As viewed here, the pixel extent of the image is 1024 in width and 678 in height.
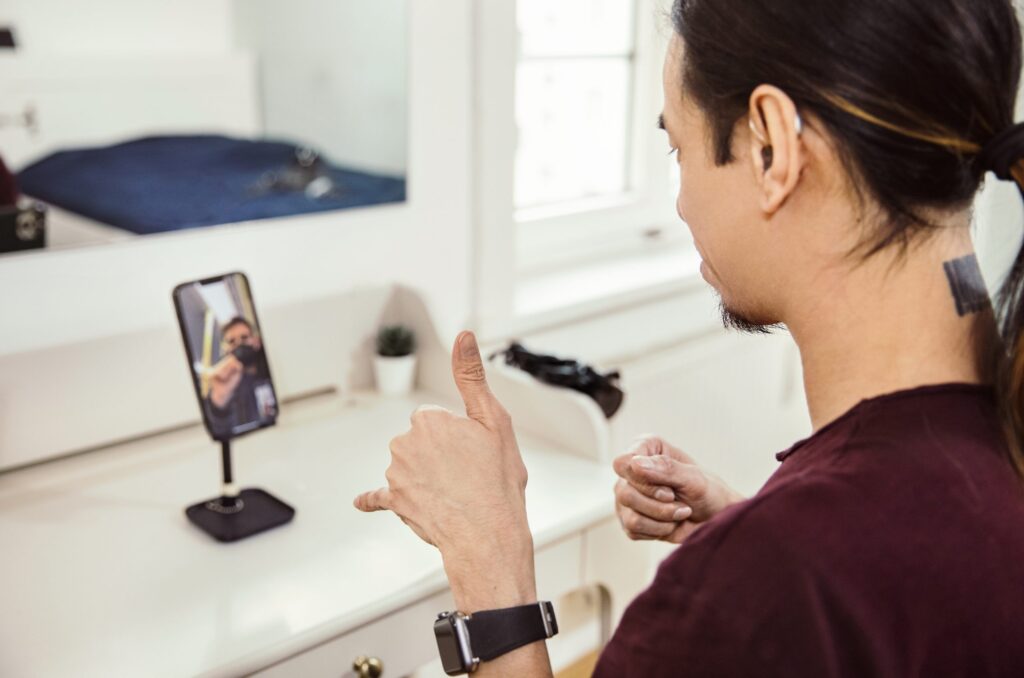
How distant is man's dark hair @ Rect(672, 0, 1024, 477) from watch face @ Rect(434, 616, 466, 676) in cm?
42

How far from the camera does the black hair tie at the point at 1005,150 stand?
71 cm

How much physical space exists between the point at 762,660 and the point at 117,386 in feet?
3.40

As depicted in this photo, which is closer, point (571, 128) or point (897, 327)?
point (897, 327)

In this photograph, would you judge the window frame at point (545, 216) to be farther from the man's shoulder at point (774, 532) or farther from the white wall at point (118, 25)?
the man's shoulder at point (774, 532)

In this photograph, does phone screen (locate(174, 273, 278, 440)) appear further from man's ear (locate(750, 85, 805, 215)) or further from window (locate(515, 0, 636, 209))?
window (locate(515, 0, 636, 209))

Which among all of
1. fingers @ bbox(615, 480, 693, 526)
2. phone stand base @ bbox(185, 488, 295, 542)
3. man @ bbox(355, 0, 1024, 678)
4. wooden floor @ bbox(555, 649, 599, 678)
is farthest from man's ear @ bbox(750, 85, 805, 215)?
wooden floor @ bbox(555, 649, 599, 678)

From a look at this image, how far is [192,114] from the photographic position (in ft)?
5.02

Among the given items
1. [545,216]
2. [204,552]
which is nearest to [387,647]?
[204,552]

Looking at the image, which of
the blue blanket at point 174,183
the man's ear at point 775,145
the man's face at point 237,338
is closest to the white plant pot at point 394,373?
the blue blanket at point 174,183

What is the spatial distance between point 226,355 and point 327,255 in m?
0.43

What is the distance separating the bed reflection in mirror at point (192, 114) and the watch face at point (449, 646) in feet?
2.74

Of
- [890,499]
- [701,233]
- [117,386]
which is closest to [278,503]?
[117,386]

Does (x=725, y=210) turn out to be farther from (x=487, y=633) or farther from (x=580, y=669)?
(x=580, y=669)

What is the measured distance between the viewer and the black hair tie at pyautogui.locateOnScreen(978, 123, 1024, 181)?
714mm
